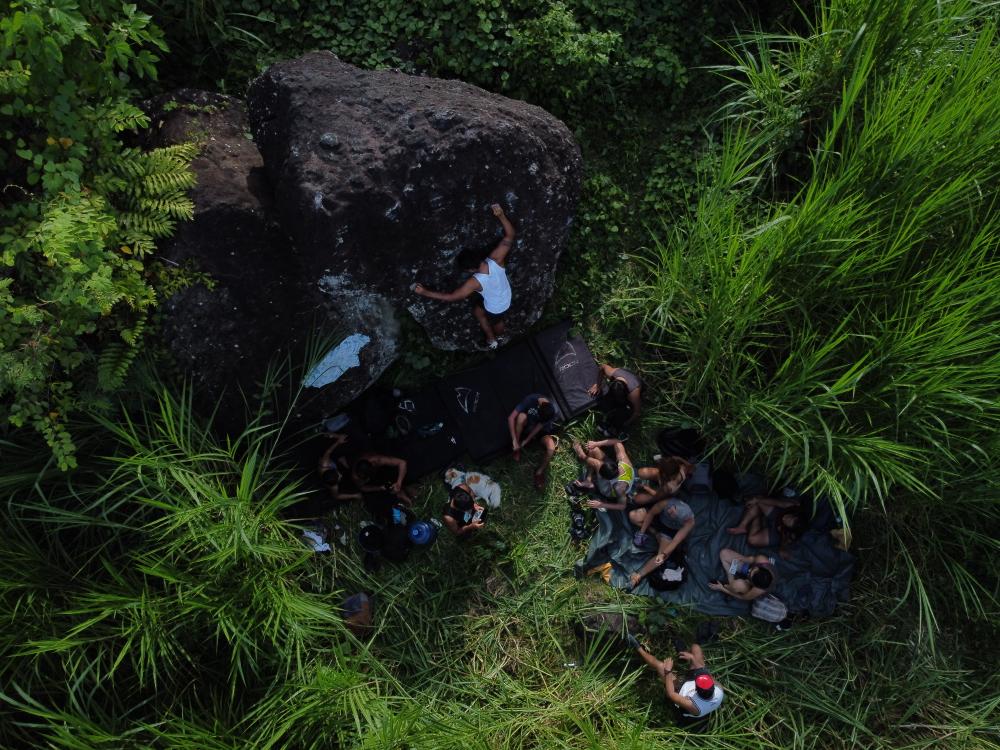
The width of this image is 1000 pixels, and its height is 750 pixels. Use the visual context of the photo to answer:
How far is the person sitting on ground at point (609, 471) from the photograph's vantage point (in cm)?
466

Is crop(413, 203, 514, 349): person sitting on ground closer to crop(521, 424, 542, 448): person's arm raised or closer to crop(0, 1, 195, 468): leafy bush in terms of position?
crop(521, 424, 542, 448): person's arm raised

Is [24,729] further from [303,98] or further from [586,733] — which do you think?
[303,98]

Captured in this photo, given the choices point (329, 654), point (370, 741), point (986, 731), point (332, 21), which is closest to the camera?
point (370, 741)

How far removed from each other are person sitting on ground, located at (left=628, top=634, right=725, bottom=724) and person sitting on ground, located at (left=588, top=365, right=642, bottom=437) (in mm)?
1556

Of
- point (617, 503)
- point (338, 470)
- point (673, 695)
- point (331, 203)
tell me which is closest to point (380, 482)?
point (338, 470)

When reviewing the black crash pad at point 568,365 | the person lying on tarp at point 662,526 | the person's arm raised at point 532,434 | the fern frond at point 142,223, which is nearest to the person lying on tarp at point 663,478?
the person lying on tarp at point 662,526

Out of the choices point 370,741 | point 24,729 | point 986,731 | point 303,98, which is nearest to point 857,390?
point 986,731

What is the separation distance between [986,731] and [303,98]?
6.36m

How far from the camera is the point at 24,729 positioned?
11.2 feet

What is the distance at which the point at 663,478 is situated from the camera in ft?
15.4

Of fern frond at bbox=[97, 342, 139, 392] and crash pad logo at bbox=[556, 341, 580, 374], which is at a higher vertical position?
fern frond at bbox=[97, 342, 139, 392]

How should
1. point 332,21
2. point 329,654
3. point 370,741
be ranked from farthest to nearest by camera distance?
1. point 332,21
2. point 329,654
3. point 370,741

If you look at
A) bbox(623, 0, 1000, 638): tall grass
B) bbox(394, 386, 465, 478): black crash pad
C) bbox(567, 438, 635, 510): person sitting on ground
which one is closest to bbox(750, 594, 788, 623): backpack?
bbox(623, 0, 1000, 638): tall grass

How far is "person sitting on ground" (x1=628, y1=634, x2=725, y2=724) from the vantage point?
419 centimetres
